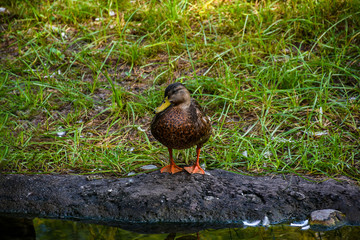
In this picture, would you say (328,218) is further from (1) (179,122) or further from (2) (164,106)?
(2) (164,106)

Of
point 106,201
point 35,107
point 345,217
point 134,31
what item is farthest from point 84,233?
point 134,31

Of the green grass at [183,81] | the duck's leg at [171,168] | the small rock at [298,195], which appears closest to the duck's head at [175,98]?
the duck's leg at [171,168]

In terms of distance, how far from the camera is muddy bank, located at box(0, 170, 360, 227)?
2.92 meters

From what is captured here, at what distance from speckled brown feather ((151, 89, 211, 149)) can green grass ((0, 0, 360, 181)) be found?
54cm

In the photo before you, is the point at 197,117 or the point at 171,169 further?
the point at 171,169

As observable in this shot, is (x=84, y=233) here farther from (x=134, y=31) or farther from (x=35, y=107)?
(x=134, y=31)

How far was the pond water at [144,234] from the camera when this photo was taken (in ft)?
8.85

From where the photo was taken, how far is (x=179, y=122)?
10.1 feet

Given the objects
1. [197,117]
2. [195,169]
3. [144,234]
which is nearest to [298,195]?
[195,169]

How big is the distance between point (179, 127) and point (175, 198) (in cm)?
52

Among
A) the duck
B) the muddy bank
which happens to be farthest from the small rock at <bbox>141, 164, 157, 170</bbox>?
the duck

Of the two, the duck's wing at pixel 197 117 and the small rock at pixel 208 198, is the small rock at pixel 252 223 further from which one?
the duck's wing at pixel 197 117

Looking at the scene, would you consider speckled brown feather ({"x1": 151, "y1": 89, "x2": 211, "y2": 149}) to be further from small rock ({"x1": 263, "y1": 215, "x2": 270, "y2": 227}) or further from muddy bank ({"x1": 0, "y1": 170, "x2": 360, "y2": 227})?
small rock ({"x1": 263, "y1": 215, "x2": 270, "y2": 227})

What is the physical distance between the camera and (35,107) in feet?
14.6
